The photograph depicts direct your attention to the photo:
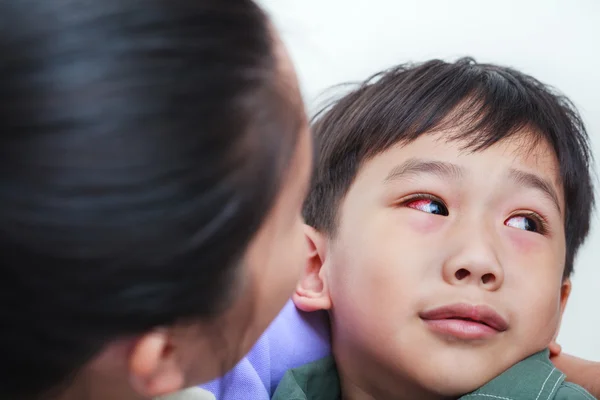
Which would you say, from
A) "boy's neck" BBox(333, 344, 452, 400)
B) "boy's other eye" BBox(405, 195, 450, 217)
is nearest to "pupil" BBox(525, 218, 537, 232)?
"boy's other eye" BBox(405, 195, 450, 217)

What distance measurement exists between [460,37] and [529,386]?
0.81m

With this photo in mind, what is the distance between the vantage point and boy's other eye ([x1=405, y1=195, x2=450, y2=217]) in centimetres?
87

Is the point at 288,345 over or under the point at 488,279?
under

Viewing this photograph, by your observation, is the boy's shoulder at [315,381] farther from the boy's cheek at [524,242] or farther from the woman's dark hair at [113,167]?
the woman's dark hair at [113,167]

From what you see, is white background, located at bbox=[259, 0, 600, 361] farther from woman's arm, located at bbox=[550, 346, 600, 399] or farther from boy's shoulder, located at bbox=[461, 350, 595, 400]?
boy's shoulder, located at bbox=[461, 350, 595, 400]

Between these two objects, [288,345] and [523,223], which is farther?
[288,345]

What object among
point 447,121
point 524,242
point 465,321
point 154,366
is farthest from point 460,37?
point 154,366

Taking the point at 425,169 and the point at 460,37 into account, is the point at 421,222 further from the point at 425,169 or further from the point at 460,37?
the point at 460,37

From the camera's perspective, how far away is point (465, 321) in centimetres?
81

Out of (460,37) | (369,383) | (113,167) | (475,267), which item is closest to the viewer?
(113,167)

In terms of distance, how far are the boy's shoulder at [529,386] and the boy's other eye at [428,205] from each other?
210 millimetres

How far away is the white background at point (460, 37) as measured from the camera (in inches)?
53.6

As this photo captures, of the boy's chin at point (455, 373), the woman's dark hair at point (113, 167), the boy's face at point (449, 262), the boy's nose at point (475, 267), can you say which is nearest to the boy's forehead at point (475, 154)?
the boy's face at point (449, 262)

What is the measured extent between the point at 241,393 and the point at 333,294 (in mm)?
190
